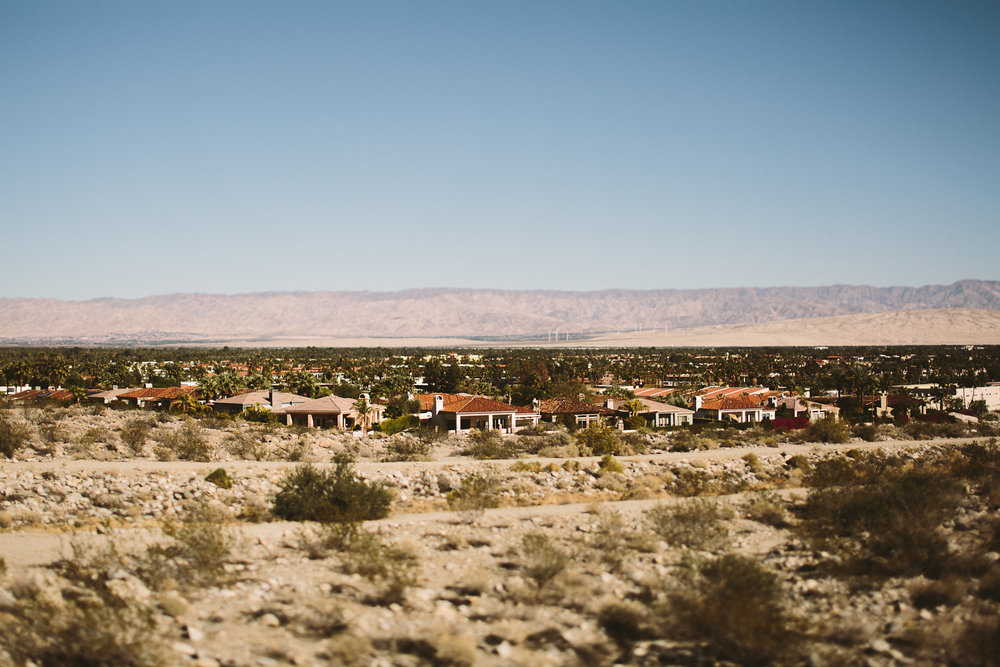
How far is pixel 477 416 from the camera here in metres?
44.6

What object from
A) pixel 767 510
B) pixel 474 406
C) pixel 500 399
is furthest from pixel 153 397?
pixel 767 510

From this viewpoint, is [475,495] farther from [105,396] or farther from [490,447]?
[105,396]

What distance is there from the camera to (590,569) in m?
14.7

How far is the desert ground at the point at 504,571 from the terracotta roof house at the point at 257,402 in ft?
65.5

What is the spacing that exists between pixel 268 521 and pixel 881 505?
1497 centimetres

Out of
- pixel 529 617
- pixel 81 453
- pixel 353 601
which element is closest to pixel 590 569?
pixel 529 617

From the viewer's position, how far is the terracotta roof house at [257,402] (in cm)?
4759

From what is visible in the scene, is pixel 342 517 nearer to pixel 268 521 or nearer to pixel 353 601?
pixel 268 521

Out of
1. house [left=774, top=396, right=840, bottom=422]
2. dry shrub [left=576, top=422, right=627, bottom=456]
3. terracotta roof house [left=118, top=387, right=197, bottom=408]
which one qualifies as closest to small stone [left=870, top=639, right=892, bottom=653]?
dry shrub [left=576, top=422, right=627, bottom=456]

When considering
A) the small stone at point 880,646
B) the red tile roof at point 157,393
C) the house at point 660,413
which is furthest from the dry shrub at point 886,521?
the red tile roof at point 157,393

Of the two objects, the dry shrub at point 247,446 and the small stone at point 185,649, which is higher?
the small stone at point 185,649

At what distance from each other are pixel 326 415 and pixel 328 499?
25.1m

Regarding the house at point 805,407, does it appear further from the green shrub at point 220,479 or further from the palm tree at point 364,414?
the green shrub at point 220,479

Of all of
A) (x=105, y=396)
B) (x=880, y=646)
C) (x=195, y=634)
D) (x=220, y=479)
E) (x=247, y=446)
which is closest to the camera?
(x=880, y=646)
